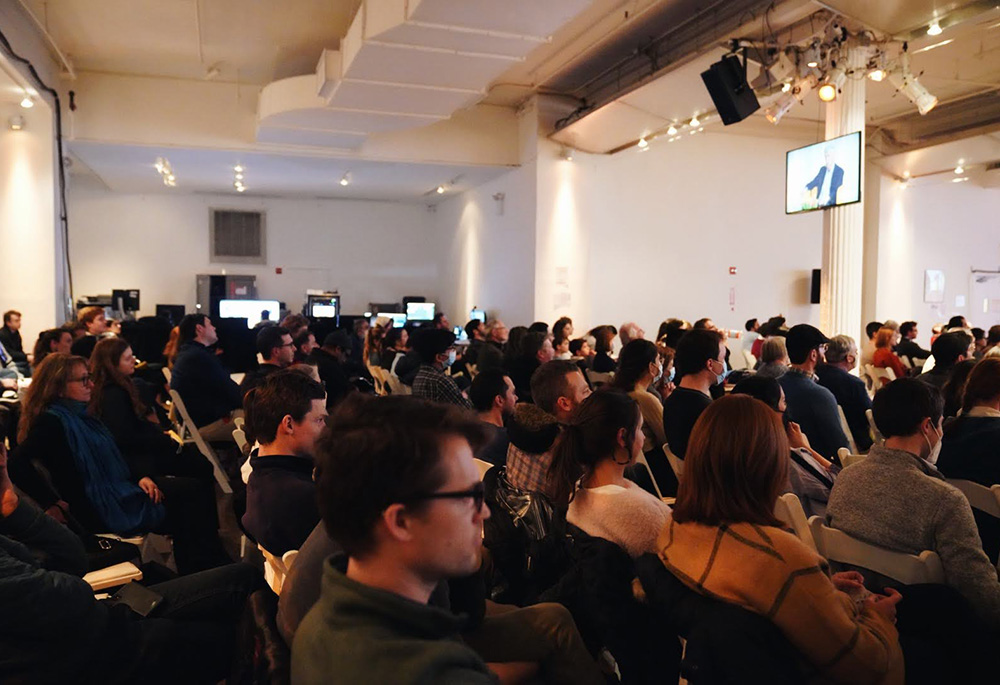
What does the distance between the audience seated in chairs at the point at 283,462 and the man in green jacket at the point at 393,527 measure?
109 centimetres

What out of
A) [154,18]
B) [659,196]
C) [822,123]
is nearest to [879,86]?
[822,123]

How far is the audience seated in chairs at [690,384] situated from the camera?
4.00 meters

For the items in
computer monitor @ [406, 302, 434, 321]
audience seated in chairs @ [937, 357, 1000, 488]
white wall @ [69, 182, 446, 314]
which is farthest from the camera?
computer monitor @ [406, 302, 434, 321]

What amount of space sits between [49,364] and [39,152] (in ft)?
23.3

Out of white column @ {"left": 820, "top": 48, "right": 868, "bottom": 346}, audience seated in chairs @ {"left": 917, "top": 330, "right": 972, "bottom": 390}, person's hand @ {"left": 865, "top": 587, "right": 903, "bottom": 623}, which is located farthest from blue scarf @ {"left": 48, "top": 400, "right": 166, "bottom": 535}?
white column @ {"left": 820, "top": 48, "right": 868, "bottom": 346}

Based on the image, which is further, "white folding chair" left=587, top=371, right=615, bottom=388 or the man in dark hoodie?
"white folding chair" left=587, top=371, right=615, bottom=388

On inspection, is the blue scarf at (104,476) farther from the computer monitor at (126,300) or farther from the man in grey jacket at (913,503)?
the computer monitor at (126,300)

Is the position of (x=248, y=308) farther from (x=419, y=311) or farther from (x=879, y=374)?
(x=879, y=374)

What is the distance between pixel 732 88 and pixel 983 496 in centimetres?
562

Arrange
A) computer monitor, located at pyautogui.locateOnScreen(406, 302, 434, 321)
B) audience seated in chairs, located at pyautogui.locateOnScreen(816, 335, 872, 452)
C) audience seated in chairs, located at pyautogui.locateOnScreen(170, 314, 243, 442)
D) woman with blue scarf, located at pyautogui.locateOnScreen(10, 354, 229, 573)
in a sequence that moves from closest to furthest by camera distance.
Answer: woman with blue scarf, located at pyautogui.locateOnScreen(10, 354, 229, 573)
audience seated in chairs, located at pyautogui.locateOnScreen(816, 335, 872, 452)
audience seated in chairs, located at pyautogui.locateOnScreen(170, 314, 243, 442)
computer monitor, located at pyautogui.locateOnScreen(406, 302, 434, 321)

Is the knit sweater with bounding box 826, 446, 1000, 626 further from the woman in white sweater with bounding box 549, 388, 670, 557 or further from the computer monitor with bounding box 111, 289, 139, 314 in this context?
the computer monitor with bounding box 111, 289, 139, 314

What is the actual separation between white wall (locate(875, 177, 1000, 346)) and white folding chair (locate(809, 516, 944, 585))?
1263 cm

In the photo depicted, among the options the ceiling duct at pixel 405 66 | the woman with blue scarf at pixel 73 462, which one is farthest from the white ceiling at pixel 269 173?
the woman with blue scarf at pixel 73 462

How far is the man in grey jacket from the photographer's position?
218cm
